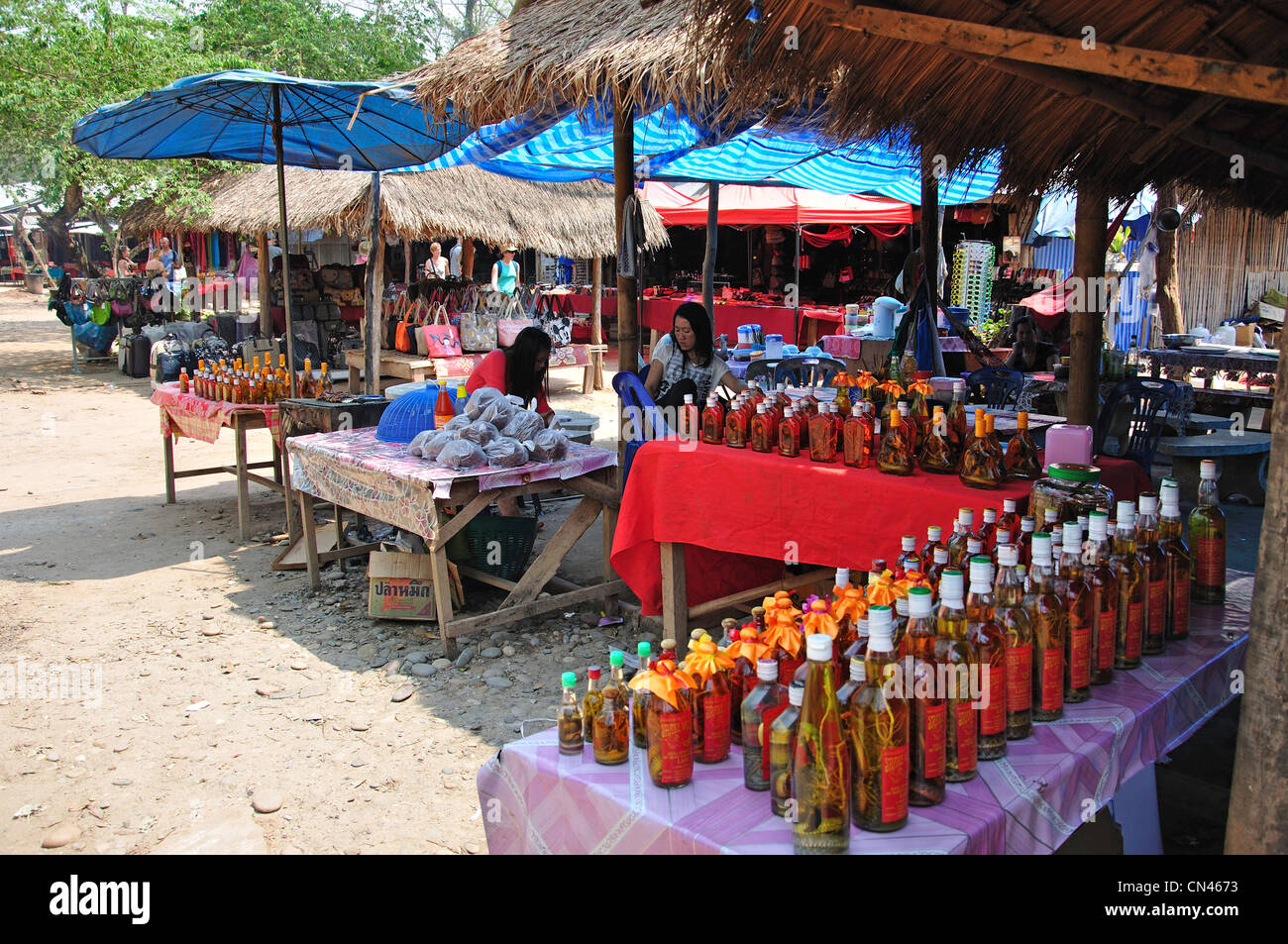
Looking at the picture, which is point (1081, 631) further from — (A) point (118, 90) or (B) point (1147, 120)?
(A) point (118, 90)

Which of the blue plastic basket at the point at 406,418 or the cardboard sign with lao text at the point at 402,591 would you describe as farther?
the blue plastic basket at the point at 406,418

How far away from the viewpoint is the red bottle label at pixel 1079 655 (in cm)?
237

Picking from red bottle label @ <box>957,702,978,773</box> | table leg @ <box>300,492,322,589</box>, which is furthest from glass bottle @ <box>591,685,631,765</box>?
table leg @ <box>300,492,322,589</box>

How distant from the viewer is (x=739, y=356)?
9383 millimetres

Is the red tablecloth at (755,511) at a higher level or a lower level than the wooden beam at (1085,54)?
lower

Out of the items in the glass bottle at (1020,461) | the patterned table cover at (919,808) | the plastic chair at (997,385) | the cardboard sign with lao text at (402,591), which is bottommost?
the cardboard sign with lao text at (402,591)

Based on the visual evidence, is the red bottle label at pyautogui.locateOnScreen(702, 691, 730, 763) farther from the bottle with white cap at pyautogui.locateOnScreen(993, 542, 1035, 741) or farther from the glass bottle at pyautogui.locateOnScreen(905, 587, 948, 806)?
the bottle with white cap at pyautogui.locateOnScreen(993, 542, 1035, 741)

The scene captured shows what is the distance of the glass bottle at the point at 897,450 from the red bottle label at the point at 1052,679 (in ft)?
4.98

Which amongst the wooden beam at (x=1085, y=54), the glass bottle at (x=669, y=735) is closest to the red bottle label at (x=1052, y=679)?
the glass bottle at (x=669, y=735)

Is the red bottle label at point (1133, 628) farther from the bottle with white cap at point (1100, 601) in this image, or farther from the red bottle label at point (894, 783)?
the red bottle label at point (894, 783)

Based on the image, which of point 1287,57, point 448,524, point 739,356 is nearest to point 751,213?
point 739,356

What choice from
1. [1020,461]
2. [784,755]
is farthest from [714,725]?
[1020,461]

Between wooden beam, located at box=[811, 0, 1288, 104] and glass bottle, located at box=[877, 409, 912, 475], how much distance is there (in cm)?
142
